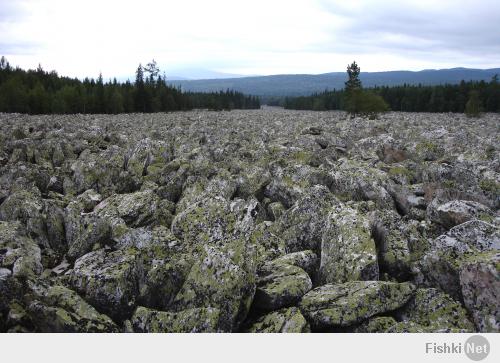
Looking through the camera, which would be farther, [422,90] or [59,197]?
[422,90]

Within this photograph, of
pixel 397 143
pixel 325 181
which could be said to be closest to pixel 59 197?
pixel 325 181

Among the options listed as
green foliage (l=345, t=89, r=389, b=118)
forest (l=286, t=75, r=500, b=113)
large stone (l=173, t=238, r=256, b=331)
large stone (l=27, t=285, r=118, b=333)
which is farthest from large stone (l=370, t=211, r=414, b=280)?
forest (l=286, t=75, r=500, b=113)

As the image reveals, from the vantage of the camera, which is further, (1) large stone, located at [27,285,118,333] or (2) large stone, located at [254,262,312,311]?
(2) large stone, located at [254,262,312,311]

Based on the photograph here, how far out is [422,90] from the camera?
13612cm

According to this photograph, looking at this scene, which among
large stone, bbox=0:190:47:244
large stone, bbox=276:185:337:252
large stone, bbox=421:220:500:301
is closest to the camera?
large stone, bbox=421:220:500:301

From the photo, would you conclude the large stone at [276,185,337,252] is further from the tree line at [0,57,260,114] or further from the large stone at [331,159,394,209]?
the tree line at [0,57,260,114]

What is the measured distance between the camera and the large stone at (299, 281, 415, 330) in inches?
254

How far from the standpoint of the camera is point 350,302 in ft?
21.6

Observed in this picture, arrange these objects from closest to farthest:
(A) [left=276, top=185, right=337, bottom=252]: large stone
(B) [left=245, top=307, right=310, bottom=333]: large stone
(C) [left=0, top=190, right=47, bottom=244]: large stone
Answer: (B) [left=245, top=307, right=310, bottom=333]: large stone, (A) [left=276, top=185, right=337, bottom=252]: large stone, (C) [left=0, top=190, right=47, bottom=244]: large stone

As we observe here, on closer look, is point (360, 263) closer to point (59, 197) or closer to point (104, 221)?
point (104, 221)

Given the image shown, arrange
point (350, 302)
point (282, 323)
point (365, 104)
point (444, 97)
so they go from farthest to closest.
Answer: point (444, 97) → point (365, 104) → point (350, 302) → point (282, 323)

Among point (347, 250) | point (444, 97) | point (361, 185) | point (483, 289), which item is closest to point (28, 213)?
point (347, 250)

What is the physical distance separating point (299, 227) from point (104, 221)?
4990mm

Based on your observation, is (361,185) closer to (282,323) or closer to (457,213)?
(457,213)
